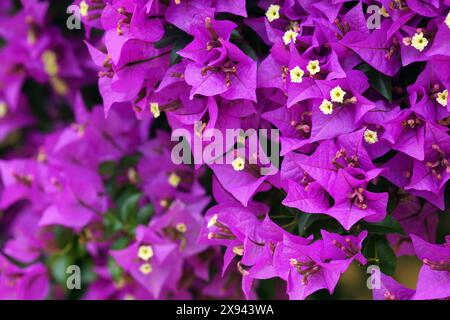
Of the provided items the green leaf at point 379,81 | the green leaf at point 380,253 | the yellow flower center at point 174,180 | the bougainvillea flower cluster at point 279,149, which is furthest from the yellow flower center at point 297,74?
the yellow flower center at point 174,180

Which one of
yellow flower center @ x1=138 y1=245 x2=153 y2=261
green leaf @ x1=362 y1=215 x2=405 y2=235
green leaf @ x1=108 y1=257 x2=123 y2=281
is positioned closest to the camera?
green leaf @ x1=362 y1=215 x2=405 y2=235

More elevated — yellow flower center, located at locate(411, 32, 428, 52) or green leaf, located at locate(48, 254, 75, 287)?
yellow flower center, located at locate(411, 32, 428, 52)

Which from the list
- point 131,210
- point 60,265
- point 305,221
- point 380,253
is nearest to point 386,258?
point 380,253

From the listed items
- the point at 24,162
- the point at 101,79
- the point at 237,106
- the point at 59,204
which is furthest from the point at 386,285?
the point at 24,162

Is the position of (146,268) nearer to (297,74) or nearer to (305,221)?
(305,221)

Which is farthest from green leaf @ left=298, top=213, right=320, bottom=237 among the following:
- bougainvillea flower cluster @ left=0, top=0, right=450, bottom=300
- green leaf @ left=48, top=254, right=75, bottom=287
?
green leaf @ left=48, top=254, right=75, bottom=287

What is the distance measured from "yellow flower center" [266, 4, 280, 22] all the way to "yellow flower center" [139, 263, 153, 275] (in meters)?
0.61

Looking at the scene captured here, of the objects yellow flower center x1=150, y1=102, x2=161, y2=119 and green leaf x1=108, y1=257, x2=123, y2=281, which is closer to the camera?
yellow flower center x1=150, y1=102, x2=161, y2=119

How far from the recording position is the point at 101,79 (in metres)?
1.31

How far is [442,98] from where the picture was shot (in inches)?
43.1

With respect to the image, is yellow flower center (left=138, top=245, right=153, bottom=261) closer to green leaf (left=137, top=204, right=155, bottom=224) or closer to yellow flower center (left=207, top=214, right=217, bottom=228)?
green leaf (left=137, top=204, right=155, bottom=224)

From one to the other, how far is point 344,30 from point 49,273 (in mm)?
1002

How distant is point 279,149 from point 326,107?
0.52 feet

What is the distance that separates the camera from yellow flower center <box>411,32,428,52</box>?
108 cm
